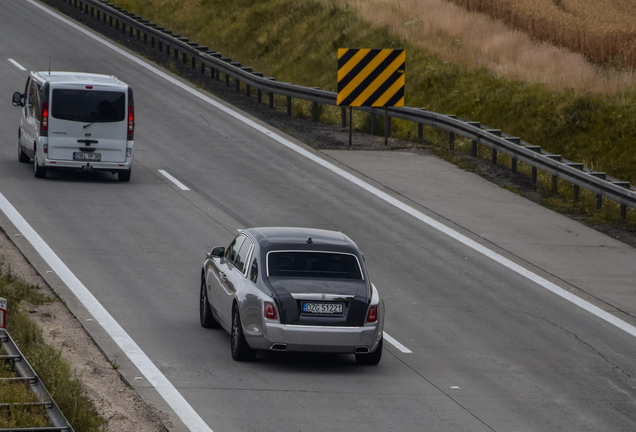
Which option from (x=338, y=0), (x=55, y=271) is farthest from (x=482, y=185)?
(x=338, y=0)

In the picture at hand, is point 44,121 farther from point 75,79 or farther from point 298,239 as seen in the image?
point 298,239

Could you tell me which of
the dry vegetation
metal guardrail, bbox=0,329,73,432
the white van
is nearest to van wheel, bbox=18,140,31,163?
the white van

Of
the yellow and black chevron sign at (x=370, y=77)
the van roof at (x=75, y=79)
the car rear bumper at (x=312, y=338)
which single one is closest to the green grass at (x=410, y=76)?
the yellow and black chevron sign at (x=370, y=77)

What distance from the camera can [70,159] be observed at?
2281 centimetres

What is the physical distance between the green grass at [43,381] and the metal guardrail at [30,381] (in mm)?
68

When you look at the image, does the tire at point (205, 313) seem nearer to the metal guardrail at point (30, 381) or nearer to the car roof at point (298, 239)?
the car roof at point (298, 239)

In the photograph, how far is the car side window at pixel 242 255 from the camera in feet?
43.5

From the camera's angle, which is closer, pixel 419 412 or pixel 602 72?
pixel 419 412

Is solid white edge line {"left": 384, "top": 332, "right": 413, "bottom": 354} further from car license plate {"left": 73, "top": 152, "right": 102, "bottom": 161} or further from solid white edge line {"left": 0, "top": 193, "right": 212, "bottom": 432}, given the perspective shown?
car license plate {"left": 73, "top": 152, "right": 102, "bottom": 161}

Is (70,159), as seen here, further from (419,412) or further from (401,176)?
(419,412)

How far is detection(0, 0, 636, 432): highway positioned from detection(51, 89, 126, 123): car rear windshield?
1311 millimetres

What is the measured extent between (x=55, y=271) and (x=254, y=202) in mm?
→ 6279

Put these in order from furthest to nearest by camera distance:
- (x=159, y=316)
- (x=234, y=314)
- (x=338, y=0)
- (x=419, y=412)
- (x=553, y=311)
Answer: (x=338, y=0)
(x=553, y=311)
(x=159, y=316)
(x=234, y=314)
(x=419, y=412)

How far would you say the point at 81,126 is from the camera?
2298cm
